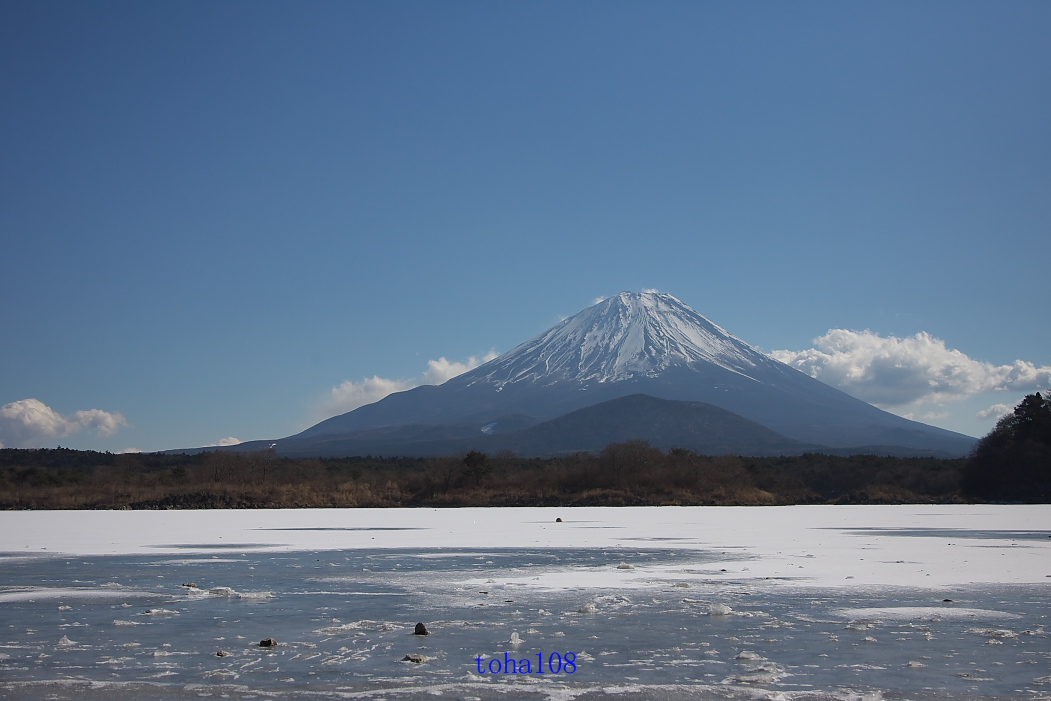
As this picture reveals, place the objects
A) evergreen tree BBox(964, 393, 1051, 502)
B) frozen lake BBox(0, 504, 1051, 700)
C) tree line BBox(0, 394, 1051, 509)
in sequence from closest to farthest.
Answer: frozen lake BBox(0, 504, 1051, 700) < tree line BBox(0, 394, 1051, 509) < evergreen tree BBox(964, 393, 1051, 502)

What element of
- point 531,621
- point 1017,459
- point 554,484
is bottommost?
point 531,621

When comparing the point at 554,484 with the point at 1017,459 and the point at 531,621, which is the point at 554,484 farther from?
the point at 531,621

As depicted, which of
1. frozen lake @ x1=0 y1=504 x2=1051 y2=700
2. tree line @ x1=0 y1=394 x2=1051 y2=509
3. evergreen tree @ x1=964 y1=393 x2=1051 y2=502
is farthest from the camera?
evergreen tree @ x1=964 y1=393 x2=1051 y2=502

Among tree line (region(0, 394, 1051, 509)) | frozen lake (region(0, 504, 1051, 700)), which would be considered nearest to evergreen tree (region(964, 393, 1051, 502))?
tree line (region(0, 394, 1051, 509))

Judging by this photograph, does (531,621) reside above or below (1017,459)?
below

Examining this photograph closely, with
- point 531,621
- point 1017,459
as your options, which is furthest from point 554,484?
point 531,621

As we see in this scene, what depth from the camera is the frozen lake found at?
22.5 feet

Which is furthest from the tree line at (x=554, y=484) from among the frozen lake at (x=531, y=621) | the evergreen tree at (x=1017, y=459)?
the frozen lake at (x=531, y=621)

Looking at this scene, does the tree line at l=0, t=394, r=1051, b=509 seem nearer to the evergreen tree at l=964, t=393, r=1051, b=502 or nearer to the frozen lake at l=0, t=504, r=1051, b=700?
the evergreen tree at l=964, t=393, r=1051, b=502

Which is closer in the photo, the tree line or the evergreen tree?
the tree line

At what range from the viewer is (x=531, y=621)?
9.61 metres

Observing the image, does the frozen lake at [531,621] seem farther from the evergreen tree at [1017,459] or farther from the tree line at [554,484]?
the evergreen tree at [1017,459]

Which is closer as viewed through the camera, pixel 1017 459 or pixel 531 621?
pixel 531 621

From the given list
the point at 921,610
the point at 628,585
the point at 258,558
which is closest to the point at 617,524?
the point at 258,558
